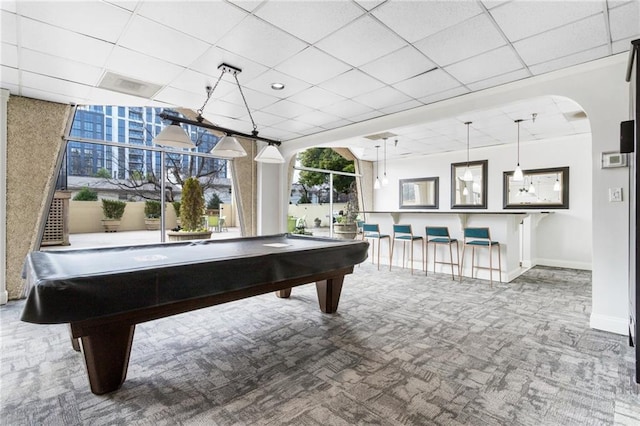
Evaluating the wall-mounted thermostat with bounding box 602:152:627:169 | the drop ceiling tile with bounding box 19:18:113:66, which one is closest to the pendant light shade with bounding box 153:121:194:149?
the drop ceiling tile with bounding box 19:18:113:66

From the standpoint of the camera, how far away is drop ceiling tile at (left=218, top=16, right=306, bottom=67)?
269 centimetres

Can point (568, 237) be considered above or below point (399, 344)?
above

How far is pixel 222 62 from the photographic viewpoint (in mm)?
3295

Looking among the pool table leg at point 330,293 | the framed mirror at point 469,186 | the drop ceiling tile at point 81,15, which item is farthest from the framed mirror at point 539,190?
the drop ceiling tile at point 81,15

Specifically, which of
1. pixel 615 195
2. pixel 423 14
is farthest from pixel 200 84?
pixel 615 195

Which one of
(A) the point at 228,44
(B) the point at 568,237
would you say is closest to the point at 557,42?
(A) the point at 228,44

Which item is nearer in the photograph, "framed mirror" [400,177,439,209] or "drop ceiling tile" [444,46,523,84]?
"drop ceiling tile" [444,46,523,84]

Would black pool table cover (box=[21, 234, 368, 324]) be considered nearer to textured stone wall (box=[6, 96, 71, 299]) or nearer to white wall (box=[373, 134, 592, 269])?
textured stone wall (box=[6, 96, 71, 299])

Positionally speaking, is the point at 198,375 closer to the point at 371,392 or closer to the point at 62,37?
the point at 371,392

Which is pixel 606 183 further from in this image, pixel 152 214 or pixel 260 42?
pixel 152 214

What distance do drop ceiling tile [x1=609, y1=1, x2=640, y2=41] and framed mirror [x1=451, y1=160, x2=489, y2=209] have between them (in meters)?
5.02

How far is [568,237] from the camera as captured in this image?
6.67 metres

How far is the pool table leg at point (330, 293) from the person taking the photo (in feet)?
12.0

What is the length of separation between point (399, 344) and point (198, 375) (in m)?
1.73
